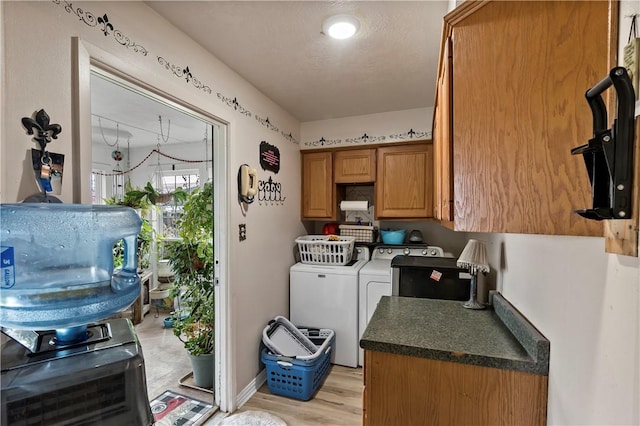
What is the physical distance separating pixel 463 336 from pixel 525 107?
3.27ft

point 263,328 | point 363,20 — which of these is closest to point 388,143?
point 363,20

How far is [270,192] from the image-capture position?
101 inches

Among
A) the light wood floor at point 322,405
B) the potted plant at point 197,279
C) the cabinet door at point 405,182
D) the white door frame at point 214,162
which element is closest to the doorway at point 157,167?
the white door frame at point 214,162

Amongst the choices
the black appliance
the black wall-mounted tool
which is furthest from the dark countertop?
the black wall-mounted tool

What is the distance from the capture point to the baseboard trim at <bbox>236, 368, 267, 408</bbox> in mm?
2114

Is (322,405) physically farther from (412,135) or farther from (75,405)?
(412,135)

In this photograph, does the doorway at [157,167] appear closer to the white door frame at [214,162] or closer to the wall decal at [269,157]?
the white door frame at [214,162]

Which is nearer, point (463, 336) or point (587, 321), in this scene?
point (587, 321)

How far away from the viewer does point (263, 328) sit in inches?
97.1

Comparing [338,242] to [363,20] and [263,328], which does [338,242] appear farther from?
[363,20]

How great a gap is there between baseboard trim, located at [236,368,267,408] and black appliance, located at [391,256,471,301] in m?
1.32

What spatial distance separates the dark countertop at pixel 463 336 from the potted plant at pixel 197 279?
4.88 feet

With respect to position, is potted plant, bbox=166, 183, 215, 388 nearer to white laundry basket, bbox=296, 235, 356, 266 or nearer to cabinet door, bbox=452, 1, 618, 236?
white laundry basket, bbox=296, 235, 356, 266

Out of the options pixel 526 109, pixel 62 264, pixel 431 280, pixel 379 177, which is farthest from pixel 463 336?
pixel 379 177
